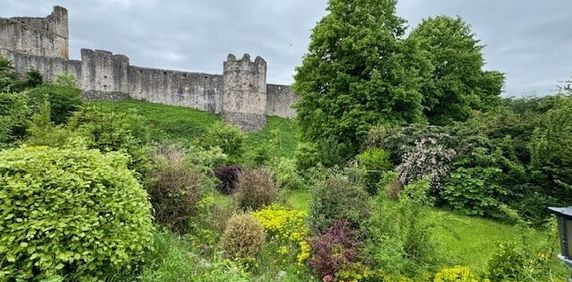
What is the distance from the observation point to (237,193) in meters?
8.31

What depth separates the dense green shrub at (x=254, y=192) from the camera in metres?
8.13

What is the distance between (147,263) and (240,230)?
1582 millimetres

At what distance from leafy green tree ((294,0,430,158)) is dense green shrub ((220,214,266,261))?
9.26 m

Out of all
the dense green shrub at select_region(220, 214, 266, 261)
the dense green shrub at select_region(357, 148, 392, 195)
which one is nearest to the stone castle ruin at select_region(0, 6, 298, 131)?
the dense green shrub at select_region(357, 148, 392, 195)

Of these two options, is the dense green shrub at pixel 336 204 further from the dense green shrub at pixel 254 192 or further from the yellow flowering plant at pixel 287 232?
the dense green shrub at pixel 254 192

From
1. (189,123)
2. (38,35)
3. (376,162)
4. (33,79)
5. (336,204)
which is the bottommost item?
(336,204)

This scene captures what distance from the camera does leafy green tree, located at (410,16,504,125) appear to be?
20328 millimetres

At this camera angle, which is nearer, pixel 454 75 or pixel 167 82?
pixel 454 75

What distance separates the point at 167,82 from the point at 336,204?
101ft

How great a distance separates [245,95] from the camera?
32.6 meters

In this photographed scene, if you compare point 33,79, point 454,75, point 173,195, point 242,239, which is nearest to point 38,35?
point 33,79

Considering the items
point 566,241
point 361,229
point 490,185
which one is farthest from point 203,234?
point 490,185

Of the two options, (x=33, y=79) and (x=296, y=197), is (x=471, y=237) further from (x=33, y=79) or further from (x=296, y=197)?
(x=33, y=79)

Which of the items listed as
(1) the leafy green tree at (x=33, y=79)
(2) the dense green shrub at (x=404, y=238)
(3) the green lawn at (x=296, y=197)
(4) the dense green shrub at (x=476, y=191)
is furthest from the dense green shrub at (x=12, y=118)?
(1) the leafy green tree at (x=33, y=79)
